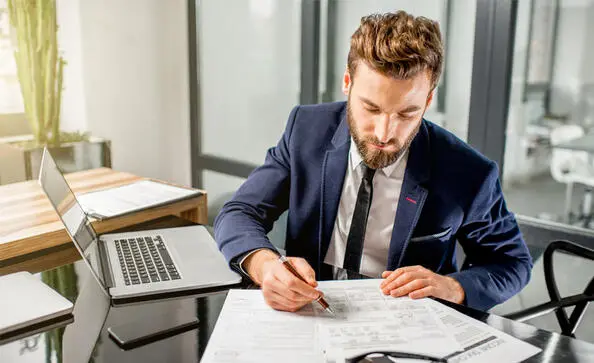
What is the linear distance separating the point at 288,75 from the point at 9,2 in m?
1.58

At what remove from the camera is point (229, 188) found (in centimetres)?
375

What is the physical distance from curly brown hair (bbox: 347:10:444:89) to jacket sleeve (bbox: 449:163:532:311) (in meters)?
0.30

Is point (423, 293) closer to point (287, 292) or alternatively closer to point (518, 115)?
point (287, 292)

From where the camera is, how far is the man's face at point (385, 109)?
1137mm

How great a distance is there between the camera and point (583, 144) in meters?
2.46

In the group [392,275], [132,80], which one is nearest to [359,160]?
[392,275]

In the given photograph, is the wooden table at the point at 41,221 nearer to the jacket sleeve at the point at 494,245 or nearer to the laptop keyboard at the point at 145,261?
the laptop keyboard at the point at 145,261

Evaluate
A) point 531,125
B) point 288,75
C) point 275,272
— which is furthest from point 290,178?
point 288,75

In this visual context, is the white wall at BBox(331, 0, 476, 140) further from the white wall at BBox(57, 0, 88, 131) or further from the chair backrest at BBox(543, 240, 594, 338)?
the white wall at BBox(57, 0, 88, 131)

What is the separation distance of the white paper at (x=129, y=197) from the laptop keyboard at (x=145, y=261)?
209 millimetres

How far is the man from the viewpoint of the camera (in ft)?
3.73

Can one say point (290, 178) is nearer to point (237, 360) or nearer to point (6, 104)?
point (237, 360)

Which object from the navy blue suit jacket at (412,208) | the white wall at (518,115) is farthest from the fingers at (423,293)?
the white wall at (518,115)

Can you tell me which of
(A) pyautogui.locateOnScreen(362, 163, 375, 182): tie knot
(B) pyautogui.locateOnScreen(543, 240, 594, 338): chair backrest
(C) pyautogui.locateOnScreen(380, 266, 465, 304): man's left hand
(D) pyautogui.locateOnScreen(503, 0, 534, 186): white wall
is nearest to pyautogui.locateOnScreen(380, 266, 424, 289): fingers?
(C) pyautogui.locateOnScreen(380, 266, 465, 304): man's left hand
